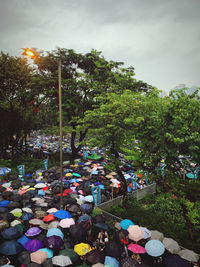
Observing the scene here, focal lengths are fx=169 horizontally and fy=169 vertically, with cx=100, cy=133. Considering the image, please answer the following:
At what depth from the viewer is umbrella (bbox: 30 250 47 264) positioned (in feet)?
20.9

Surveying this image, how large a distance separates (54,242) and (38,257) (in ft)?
2.54

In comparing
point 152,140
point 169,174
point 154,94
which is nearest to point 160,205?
point 169,174

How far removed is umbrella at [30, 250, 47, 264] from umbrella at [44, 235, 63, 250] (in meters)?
0.36

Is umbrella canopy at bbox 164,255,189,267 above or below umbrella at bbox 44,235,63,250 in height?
below

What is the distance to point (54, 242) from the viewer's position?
7.05 m

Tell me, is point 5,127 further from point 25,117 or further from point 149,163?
point 149,163

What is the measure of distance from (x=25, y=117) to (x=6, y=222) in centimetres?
2187

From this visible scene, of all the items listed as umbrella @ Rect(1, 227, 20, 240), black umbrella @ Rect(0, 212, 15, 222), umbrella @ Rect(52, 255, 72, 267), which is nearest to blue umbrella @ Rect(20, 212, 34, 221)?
black umbrella @ Rect(0, 212, 15, 222)

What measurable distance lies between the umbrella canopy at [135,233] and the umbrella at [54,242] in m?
3.16

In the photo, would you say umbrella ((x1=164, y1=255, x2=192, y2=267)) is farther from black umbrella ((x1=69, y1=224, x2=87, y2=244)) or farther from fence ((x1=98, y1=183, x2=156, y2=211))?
fence ((x1=98, y1=183, x2=156, y2=211))

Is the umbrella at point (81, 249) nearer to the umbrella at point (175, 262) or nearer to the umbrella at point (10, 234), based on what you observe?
the umbrella at point (10, 234)

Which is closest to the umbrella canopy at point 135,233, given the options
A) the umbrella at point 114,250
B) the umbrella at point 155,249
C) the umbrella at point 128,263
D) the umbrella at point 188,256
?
the umbrella at point 155,249

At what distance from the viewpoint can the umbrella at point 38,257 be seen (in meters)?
6.38

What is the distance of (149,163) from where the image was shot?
930 centimetres
